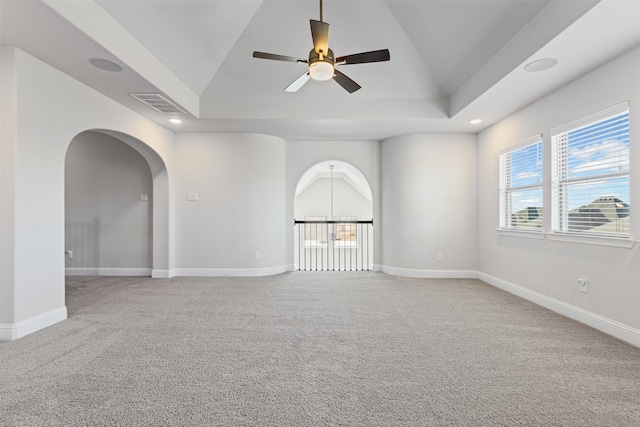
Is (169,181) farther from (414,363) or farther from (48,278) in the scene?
(414,363)

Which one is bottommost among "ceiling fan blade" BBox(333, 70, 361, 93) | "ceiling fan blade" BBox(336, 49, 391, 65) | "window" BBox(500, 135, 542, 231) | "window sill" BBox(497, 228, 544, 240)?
"window sill" BBox(497, 228, 544, 240)

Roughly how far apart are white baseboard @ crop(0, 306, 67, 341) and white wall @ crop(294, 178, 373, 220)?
971 centimetres

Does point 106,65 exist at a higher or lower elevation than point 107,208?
higher

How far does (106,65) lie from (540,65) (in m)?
4.20

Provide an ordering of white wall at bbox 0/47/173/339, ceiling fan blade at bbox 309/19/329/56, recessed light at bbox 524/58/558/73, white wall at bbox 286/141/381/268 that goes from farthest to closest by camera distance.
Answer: white wall at bbox 286/141/381/268
recessed light at bbox 524/58/558/73
white wall at bbox 0/47/173/339
ceiling fan blade at bbox 309/19/329/56

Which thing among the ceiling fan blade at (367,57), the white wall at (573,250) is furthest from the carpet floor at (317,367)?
the ceiling fan blade at (367,57)

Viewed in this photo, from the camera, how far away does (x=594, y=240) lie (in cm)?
302

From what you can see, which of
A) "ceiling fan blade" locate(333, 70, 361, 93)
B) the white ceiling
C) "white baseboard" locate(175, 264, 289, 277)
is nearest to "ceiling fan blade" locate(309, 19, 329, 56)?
"ceiling fan blade" locate(333, 70, 361, 93)

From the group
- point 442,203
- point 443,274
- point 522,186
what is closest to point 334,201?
point 442,203

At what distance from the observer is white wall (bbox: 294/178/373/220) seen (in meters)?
12.7

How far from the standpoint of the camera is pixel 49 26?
2381 millimetres

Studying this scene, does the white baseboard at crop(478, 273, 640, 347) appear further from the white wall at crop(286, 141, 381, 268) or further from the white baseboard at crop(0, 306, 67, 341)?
the white baseboard at crop(0, 306, 67, 341)

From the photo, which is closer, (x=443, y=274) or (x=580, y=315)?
(x=580, y=315)

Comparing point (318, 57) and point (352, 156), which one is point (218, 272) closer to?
point (352, 156)
